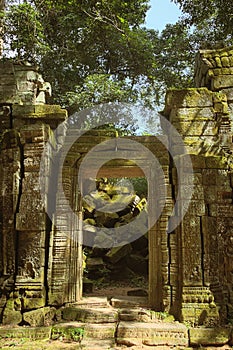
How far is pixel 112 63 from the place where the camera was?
57.2 ft

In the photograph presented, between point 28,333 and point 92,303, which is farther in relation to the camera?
point 92,303

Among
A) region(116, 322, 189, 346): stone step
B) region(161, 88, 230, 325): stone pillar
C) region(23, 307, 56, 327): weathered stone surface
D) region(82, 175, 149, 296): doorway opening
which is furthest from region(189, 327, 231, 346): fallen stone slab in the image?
→ region(82, 175, 149, 296): doorway opening

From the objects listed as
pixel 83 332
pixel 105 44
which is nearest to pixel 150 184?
pixel 83 332

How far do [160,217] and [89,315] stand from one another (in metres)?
2.49

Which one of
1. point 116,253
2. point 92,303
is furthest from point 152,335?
point 116,253

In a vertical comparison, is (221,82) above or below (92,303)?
above

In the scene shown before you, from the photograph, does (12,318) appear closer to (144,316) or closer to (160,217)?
(144,316)

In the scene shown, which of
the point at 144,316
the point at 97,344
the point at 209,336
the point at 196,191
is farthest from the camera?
the point at 196,191

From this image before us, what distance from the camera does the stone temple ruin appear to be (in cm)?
646

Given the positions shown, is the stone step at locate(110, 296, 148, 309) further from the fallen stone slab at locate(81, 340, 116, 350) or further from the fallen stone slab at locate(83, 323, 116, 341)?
the fallen stone slab at locate(81, 340, 116, 350)

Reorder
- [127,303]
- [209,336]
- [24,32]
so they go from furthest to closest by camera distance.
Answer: [24,32], [127,303], [209,336]

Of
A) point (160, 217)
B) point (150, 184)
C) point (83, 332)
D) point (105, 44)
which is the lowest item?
point (83, 332)

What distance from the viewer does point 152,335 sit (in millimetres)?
5773

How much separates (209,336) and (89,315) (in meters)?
2.30
